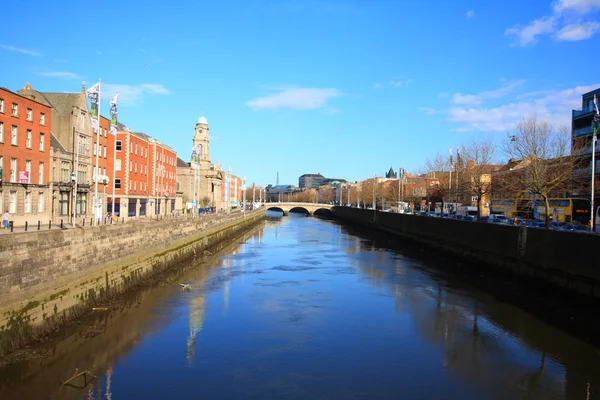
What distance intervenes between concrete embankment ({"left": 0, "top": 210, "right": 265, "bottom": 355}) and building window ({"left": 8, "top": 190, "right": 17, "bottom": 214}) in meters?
12.4

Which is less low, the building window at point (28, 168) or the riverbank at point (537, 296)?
the building window at point (28, 168)

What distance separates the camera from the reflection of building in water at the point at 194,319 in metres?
16.8

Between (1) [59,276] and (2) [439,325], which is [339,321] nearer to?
(2) [439,325]

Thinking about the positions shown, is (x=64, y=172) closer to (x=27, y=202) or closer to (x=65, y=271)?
(x=27, y=202)

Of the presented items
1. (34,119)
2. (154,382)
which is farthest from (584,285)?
(34,119)

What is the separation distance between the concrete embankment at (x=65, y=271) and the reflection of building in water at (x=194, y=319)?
4.23 m

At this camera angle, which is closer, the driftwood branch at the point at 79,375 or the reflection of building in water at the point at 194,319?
the driftwood branch at the point at 79,375

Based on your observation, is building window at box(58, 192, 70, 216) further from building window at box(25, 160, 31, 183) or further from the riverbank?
the riverbank

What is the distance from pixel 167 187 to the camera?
82.5m

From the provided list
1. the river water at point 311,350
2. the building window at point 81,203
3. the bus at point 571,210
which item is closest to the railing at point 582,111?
the bus at point 571,210

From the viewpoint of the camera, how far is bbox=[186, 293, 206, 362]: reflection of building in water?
1684cm

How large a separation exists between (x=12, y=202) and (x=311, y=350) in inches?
1226

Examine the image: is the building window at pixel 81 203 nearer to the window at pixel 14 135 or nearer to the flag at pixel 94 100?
the window at pixel 14 135

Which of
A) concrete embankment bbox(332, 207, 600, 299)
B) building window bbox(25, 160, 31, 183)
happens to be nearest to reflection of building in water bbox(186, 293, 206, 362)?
concrete embankment bbox(332, 207, 600, 299)
